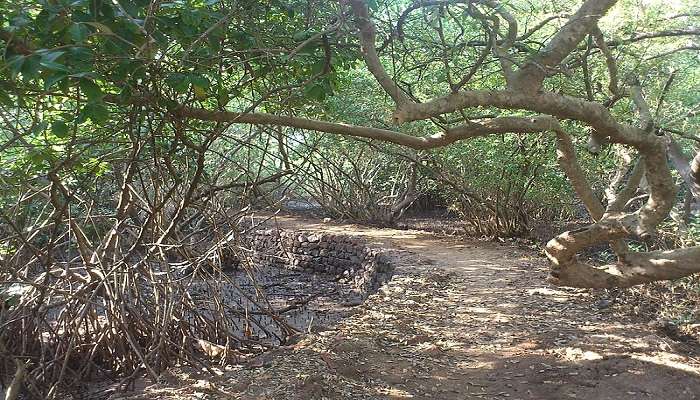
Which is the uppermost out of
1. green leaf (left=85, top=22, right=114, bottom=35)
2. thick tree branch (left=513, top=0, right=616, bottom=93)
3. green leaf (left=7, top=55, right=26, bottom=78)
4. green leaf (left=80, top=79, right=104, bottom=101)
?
thick tree branch (left=513, top=0, right=616, bottom=93)

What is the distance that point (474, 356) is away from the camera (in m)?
5.35

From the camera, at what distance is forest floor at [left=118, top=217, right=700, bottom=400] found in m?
4.49

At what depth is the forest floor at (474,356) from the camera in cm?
449

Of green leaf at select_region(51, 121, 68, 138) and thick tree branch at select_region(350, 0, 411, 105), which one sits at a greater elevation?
thick tree branch at select_region(350, 0, 411, 105)

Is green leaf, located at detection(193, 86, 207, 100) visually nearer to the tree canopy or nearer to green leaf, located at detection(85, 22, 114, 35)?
the tree canopy

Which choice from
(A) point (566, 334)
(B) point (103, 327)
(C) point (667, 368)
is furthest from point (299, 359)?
(C) point (667, 368)

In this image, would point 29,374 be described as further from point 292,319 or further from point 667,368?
point 667,368

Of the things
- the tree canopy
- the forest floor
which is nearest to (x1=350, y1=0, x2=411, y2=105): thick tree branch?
the tree canopy

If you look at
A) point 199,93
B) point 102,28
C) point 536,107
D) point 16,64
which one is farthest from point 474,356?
point 16,64

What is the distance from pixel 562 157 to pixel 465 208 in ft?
25.9

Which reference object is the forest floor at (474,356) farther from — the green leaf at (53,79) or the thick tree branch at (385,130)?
the green leaf at (53,79)

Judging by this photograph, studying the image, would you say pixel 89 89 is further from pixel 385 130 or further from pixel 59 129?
pixel 385 130

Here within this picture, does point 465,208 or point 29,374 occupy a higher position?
point 465,208

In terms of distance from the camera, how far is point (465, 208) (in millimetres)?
12406
